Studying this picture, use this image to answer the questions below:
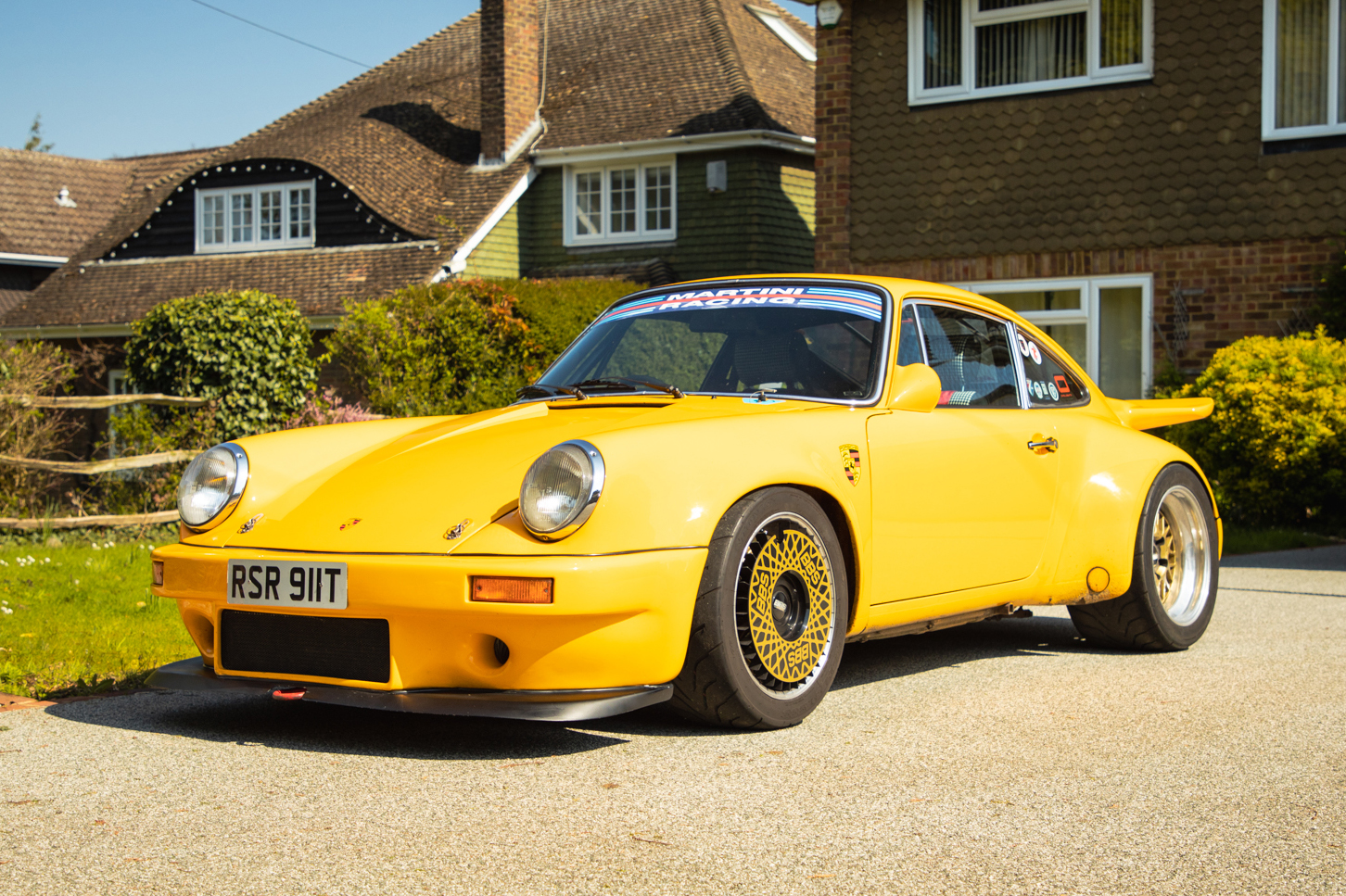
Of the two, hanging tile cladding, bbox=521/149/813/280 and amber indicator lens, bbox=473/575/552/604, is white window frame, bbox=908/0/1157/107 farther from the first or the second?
amber indicator lens, bbox=473/575/552/604

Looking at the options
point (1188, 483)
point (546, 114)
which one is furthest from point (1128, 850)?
point (546, 114)

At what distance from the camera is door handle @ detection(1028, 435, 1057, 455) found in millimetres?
5539

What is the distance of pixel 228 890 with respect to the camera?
2895mm

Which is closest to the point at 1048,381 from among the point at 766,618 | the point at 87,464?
the point at 766,618

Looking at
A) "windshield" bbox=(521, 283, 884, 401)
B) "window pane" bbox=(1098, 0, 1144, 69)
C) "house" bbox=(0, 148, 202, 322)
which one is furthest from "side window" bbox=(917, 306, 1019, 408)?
"house" bbox=(0, 148, 202, 322)

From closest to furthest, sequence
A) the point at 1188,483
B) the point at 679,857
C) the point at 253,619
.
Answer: the point at 679,857, the point at 253,619, the point at 1188,483

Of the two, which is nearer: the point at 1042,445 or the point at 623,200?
the point at 1042,445

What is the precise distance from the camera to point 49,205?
99.5 feet

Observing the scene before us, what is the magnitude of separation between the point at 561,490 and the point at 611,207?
777 inches

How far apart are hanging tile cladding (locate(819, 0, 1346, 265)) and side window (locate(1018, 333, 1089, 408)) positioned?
7804mm

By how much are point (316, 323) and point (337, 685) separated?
1889cm

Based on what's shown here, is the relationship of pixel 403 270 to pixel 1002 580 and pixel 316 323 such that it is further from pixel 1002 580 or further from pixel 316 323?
pixel 1002 580

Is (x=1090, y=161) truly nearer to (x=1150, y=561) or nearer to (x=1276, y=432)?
(x=1276, y=432)

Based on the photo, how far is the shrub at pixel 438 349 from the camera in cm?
1452
